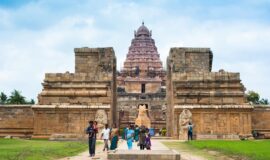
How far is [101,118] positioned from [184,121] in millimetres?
5650

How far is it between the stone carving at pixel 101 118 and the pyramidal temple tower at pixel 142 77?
39717 mm

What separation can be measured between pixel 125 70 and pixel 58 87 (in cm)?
5459

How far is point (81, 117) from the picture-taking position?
29.5 m

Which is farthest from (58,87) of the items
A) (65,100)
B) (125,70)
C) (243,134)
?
(125,70)

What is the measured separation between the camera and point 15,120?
3156 cm

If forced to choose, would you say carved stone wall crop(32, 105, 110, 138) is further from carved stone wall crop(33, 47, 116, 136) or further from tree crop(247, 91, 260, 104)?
tree crop(247, 91, 260, 104)

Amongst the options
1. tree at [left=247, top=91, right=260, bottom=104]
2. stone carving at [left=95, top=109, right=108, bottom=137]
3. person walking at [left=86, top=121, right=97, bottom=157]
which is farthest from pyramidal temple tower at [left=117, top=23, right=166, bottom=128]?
person walking at [left=86, top=121, right=97, bottom=157]

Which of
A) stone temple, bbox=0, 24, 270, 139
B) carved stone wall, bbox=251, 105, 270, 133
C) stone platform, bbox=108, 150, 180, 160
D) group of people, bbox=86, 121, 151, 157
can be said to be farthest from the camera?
carved stone wall, bbox=251, 105, 270, 133

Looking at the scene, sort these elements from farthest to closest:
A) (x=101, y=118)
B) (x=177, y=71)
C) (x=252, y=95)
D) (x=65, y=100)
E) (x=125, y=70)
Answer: (x=125, y=70) < (x=252, y=95) < (x=177, y=71) < (x=65, y=100) < (x=101, y=118)

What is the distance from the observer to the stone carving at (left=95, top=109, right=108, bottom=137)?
28297mm

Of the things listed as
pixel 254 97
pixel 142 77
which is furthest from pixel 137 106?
pixel 254 97

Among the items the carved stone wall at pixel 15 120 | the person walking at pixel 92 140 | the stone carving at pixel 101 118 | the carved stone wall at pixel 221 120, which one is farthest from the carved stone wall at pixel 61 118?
the person walking at pixel 92 140

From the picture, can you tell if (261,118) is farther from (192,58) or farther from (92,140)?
(92,140)

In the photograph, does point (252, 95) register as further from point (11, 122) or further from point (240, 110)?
point (11, 122)
